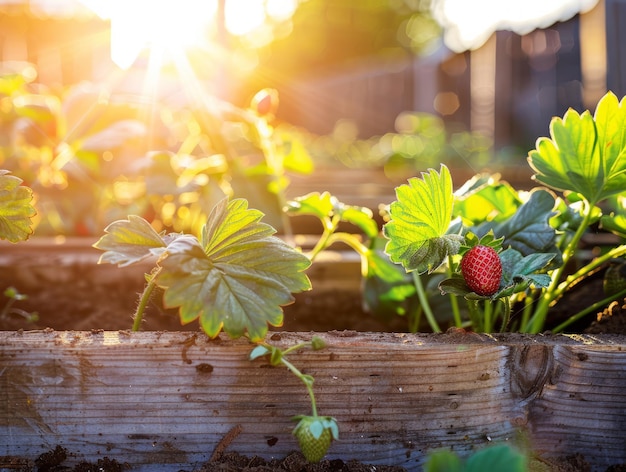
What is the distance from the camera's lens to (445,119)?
10961 mm

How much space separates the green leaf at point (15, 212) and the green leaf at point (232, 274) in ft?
0.83

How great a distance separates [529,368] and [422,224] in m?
0.24

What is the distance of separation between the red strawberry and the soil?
0.83 feet

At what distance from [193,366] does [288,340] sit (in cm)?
13

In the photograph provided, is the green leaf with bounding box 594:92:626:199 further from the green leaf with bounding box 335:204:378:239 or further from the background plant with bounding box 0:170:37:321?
the background plant with bounding box 0:170:37:321

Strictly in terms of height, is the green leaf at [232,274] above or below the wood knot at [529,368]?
above

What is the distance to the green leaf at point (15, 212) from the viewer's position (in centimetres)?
88

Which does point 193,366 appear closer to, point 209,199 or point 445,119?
point 209,199

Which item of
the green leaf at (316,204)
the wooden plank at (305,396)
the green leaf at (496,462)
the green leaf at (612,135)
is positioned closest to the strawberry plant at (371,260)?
the green leaf at (316,204)

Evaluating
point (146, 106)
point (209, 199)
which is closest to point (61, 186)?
point (146, 106)

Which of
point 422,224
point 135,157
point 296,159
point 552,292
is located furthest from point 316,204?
point 135,157

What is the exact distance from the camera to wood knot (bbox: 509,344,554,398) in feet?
2.85

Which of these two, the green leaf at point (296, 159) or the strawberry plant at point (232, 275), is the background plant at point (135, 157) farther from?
the strawberry plant at point (232, 275)

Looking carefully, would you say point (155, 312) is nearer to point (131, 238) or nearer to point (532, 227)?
point (131, 238)
